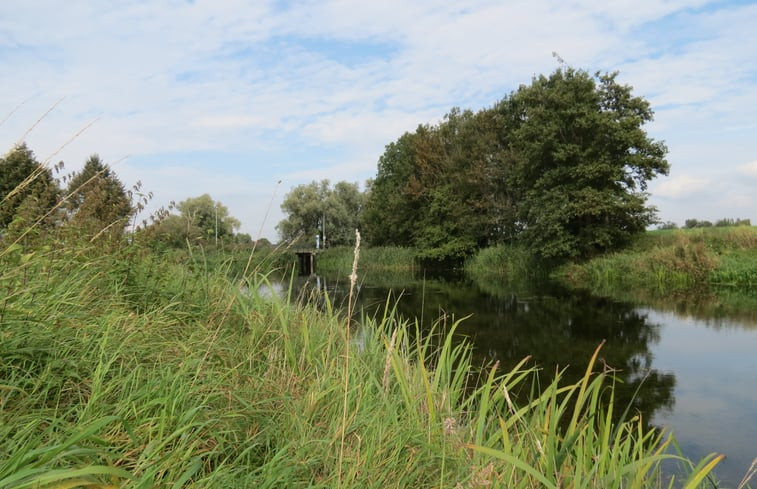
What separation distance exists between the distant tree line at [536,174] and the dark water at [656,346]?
799 cm

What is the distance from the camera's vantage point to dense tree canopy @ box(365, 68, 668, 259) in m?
24.4

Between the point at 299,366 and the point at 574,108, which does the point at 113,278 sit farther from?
the point at 574,108

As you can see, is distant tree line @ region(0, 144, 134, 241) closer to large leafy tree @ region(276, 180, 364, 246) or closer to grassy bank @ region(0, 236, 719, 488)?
grassy bank @ region(0, 236, 719, 488)

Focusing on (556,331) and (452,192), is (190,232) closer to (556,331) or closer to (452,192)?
(556,331)

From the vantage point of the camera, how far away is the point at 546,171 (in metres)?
26.1

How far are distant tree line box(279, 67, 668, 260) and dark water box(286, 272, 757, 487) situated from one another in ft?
26.2

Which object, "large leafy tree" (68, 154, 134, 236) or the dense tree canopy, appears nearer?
"large leafy tree" (68, 154, 134, 236)

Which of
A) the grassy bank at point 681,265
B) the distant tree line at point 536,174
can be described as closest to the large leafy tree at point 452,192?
Answer: the distant tree line at point 536,174

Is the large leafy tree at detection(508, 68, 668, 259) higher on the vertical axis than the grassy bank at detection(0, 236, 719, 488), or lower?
higher

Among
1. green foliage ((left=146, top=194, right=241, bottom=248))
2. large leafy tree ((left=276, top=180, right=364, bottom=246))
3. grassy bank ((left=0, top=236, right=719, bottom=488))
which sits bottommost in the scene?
grassy bank ((left=0, top=236, right=719, bottom=488))

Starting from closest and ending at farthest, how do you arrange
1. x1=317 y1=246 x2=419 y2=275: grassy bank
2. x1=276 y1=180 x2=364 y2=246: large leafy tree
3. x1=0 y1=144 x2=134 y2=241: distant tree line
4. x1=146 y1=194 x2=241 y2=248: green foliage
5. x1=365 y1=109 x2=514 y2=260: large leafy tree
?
x1=0 y1=144 x2=134 y2=241: distant tree line
x1=146 y1=194 x2=241 y2=248: green foliage
x1=365 y1=109 x2=514 y2=260: large leafy tree
x1=317 y1=246 x2=419 y2=275: grassy bank
x1=276 y1=180 x2=364 y2=246: large leafy tree

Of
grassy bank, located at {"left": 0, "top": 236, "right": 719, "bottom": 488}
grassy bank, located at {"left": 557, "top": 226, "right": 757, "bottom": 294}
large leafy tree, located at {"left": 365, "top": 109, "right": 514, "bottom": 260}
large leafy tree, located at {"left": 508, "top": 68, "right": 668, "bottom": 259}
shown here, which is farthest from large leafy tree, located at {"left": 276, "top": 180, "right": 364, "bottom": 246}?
grassy bank, located at {"left": 0, "top": 236, "right": 719, "bottom": 488}

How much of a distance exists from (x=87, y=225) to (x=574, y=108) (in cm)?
2423

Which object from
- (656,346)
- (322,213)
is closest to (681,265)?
(656,346)
